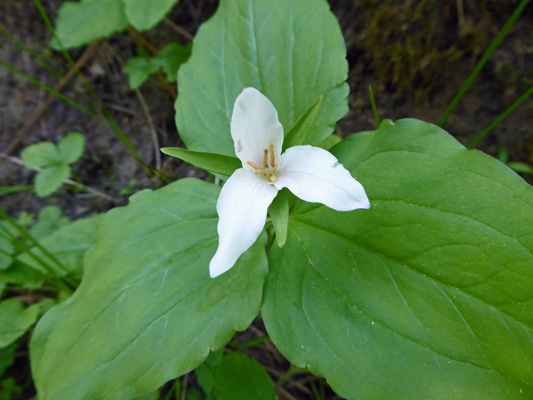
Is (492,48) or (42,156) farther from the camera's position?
(42,156)

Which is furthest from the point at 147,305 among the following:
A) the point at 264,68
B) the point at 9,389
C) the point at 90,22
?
the point at 90,22

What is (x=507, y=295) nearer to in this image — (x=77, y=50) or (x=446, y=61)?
(x=446, y=61)

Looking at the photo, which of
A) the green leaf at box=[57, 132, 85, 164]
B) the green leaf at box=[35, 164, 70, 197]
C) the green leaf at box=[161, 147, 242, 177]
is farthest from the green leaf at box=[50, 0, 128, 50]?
the green leaf at box=[161, 147, 242, 177]

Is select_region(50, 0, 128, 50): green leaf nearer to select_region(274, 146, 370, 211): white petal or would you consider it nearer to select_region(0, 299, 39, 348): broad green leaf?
select_region(0, 299, 39, 348): broad green leaf

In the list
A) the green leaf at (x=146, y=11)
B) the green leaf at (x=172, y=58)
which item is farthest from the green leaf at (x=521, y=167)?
the green leaf at (x=146, y=11)

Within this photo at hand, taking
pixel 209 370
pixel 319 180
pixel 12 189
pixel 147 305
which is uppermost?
pixel 319 180

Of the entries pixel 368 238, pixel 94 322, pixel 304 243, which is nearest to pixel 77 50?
pixel 94 322

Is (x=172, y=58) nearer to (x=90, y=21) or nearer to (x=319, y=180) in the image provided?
(x=90, y=21)
